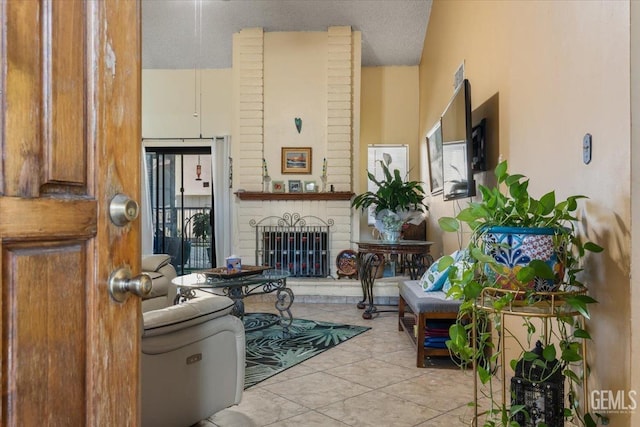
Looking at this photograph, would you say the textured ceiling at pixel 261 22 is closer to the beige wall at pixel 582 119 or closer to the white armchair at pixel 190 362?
the beige wall at pixel 582 119

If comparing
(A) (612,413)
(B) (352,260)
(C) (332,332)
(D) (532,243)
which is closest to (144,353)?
(D) (532,243)

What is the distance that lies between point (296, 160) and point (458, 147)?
9.56 ft

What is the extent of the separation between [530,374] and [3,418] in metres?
1.49

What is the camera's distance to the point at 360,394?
2.46m

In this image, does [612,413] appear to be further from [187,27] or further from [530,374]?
[187,27]

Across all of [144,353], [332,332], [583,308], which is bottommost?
[332,332]

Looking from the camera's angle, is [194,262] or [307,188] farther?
[194,262]

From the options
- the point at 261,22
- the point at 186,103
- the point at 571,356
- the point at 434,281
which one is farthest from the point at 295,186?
the point at 571,356

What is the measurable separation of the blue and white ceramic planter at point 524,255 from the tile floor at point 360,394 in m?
0.88

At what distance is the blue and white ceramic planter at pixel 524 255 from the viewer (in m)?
1.48

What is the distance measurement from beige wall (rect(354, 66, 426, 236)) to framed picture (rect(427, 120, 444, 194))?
80.7 inches

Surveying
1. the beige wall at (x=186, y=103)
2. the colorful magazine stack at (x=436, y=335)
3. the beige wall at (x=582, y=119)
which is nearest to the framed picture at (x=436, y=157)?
the beige wall at (x=582, y=119)

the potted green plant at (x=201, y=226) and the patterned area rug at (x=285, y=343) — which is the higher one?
the potted green plant at (x=201, y=226)

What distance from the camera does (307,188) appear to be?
584 centimetres
